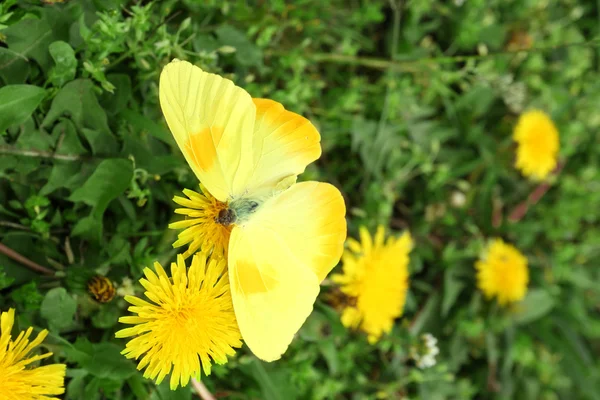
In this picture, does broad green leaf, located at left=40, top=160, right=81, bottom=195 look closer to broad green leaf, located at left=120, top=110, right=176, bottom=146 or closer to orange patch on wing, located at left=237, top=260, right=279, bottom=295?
broad green leaf, located at left=120, top=110, right=176, bottom=146

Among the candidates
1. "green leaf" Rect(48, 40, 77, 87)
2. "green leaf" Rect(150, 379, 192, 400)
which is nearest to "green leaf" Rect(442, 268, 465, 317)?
"green leaf" Rect(150, 379, 192, 400)

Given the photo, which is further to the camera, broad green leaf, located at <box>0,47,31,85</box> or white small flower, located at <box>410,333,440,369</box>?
white small flower, located at <box>410,333,440,369</box>

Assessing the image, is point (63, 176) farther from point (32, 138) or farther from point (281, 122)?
point (281, 122)

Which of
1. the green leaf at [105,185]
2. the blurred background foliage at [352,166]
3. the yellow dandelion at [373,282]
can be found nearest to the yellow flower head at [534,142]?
the blurred background foliage at [352,166]

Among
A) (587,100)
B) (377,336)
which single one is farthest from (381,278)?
(587,100)

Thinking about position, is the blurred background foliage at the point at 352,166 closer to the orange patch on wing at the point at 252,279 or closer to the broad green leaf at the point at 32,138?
the broad green leaf at the point at 32,138

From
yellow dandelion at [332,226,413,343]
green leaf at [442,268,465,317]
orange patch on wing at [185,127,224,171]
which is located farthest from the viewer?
green leaf at [442,268,465,317]
